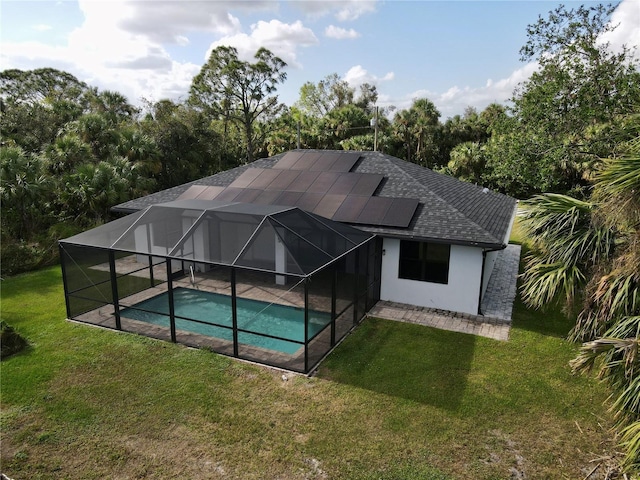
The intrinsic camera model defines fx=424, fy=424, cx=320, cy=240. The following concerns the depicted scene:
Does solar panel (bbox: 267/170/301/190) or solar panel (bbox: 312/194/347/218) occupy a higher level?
solar panel (bbox: 267/170/301/190)

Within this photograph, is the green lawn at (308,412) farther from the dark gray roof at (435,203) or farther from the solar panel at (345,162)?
the solar panel at (345,162)

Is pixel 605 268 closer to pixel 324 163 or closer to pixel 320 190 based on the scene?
pixel 320 190

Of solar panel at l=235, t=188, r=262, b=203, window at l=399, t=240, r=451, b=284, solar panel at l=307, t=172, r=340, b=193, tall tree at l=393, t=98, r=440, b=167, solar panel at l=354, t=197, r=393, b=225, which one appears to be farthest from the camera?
tall tree at l=393, t=98, r=440, b=167

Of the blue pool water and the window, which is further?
the window

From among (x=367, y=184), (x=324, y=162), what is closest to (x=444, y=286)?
(x=367, y=184)

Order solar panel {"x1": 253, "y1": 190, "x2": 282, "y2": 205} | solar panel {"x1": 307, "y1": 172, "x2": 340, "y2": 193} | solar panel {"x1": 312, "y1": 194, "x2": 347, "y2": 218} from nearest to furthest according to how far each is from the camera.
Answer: solar panel {"x1": 312, "y1": 194, "x2": 347, "y2": 218}, solar panel {"x1": 253, "y1": 190, "x2": 282, "y2": 205}, solar panel {"x1": 307, "y1": 172, "x2": 340, "y2": 193}

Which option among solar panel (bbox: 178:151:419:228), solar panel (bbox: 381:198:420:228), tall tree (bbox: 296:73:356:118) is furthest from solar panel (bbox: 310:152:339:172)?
tall tree (bbox: 296:73:356:118)

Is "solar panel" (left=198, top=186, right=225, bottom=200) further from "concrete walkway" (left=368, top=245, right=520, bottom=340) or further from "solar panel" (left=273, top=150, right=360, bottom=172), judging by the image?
"concrete walkway" (left=368, top=245, right=520, bottom=340)
